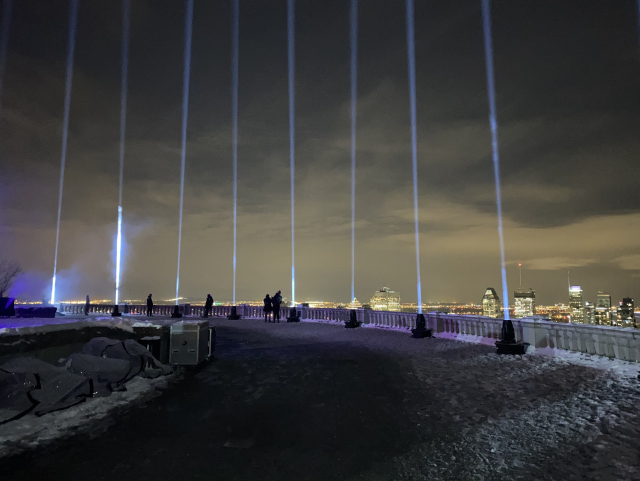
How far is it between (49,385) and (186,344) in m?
4.04

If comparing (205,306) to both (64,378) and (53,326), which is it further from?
(64,378)

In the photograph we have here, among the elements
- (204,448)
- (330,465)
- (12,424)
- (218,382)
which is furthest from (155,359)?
(330,465)

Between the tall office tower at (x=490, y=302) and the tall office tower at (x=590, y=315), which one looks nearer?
the tall office tower at (x=490, y=302)

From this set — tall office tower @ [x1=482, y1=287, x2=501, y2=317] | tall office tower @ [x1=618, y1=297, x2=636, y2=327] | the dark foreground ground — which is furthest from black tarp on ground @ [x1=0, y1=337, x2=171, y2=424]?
tall office tower @ [x1=618, y1=297, x2=636, y2=327]

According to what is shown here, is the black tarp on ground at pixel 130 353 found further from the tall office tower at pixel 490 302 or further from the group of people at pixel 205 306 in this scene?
the tall office tower at pixel 490 302

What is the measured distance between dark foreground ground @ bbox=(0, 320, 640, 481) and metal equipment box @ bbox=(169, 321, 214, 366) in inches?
23.3

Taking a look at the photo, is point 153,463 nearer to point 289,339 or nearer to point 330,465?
point 330,465

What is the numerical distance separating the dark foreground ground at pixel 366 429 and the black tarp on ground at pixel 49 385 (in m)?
0.99

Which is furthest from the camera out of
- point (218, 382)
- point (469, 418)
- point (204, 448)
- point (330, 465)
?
point (218, 382)

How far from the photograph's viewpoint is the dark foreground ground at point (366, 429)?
445 centimetres

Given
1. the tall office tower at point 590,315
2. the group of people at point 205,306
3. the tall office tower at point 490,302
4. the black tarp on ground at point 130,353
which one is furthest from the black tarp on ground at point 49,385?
the tall office tower at point 590,315

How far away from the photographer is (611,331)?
10.8 meters

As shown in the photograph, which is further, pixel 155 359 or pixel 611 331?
pixel 611 331

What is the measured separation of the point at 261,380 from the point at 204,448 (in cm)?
391
